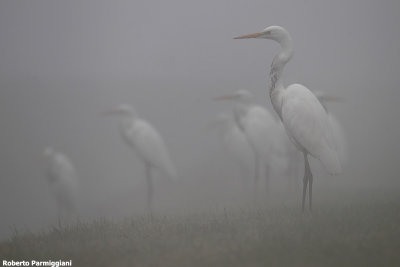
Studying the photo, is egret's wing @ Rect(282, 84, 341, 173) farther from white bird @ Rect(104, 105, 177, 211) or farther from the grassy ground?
white bird @ Rect(104, 105, 177, 211)

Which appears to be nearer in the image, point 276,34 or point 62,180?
point 276,34

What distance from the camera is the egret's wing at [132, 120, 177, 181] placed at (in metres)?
12.7

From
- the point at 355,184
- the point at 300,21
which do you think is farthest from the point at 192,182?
the point at 300,21

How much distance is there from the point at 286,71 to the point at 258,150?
33.2 feet

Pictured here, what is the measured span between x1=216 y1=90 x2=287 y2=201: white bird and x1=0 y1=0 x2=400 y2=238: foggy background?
6.54 ft

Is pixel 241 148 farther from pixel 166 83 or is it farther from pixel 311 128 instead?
pixel 166 83

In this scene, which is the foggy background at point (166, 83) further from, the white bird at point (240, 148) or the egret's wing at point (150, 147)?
the egret's wing at point (150, 147)

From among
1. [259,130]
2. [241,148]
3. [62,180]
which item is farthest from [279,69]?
[62,180]

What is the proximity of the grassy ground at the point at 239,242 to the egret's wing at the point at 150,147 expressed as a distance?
5773mm

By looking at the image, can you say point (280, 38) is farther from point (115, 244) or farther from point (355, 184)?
point (355, 184)

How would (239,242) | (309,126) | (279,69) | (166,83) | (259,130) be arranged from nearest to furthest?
(239,242) → (309,126) → (279,69) → (259,130) → (166,83)

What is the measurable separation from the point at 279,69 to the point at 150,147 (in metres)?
6.13

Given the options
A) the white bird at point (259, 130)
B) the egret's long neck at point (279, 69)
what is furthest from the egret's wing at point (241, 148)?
the egret's long neck at point (279, 69)

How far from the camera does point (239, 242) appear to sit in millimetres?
5426
